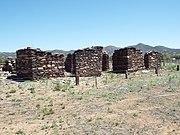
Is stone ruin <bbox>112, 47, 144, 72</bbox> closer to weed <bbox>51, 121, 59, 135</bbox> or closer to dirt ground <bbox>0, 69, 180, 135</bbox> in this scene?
dirt ground <bbox>0, 69, 180, 135</bbox>

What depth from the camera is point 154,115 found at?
12.8 meters

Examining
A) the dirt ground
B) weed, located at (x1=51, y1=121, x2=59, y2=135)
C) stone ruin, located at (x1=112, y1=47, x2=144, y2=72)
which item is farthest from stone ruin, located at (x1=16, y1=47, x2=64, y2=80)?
weed, located at (x1=51, y1=121, x2=59, y2=135)

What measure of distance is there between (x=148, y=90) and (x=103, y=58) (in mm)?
14422

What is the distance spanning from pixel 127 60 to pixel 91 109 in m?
16.0

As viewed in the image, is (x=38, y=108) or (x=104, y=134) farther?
(x=38, y=108)

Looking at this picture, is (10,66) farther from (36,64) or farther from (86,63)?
(86,63)

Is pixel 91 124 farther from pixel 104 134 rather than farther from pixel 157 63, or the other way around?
pixel 157 63

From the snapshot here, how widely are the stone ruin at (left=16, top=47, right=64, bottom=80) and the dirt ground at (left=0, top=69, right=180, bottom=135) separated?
3061 mm

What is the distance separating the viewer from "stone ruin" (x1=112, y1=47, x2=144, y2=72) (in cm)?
2930

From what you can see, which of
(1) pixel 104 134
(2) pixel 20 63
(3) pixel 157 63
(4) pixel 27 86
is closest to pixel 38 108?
(1) pixel 104 134

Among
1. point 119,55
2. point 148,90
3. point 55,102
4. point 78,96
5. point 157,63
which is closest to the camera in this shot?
point 55,102

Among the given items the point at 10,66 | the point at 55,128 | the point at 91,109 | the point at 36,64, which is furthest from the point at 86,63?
the point at 55,128

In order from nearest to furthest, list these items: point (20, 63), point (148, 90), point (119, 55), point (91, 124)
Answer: point (91, 124) → point (148, 90) → point (20, 63) → point (119, 55)

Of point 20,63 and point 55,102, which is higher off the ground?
point 20,63
